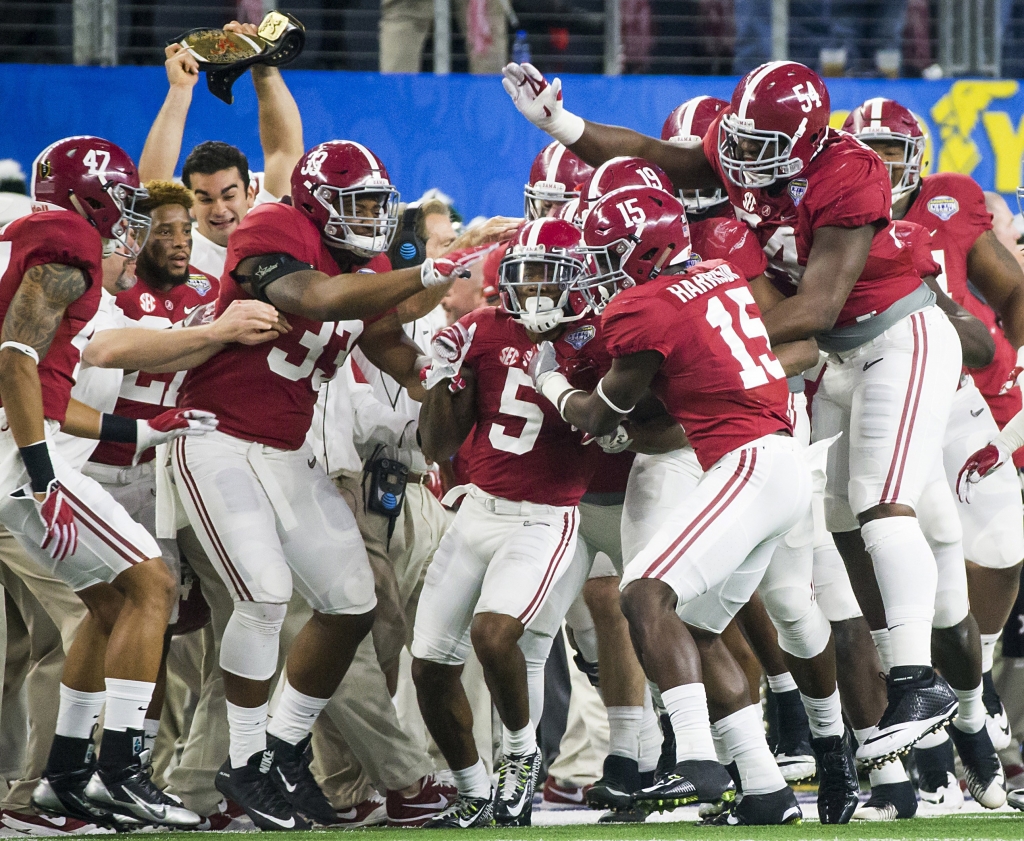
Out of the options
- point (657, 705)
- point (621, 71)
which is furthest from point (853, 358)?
point (621, 71)

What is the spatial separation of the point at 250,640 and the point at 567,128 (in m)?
1.94

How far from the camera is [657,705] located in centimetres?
539

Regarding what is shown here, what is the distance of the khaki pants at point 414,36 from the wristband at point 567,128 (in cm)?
398

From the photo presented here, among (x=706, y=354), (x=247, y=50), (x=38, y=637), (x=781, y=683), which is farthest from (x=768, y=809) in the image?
(x=247, y=50)

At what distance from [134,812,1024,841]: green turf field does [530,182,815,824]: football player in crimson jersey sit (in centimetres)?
13

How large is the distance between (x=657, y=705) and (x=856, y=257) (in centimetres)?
184

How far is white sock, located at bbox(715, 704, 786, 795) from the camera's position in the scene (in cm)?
415

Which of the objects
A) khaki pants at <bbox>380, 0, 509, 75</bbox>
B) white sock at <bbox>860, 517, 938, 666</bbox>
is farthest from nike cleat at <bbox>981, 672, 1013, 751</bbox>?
khaki pants at <bbox>380, 0, 509, 75</bbox>

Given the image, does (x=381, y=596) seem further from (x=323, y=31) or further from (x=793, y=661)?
(x=323, y=31)

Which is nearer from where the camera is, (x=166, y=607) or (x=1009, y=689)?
(x=166, y=607)

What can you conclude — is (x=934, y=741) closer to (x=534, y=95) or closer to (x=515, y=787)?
(x=515, y=787)

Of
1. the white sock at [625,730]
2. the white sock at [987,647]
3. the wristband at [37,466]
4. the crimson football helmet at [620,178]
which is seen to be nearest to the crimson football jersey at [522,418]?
the crimson football helmet at [620,178]

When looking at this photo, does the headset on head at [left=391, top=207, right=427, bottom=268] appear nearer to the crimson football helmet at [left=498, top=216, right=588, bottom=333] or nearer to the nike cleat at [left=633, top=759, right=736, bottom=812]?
the crimson football helmet at [left=498, top=216, right=588, bottom=333]

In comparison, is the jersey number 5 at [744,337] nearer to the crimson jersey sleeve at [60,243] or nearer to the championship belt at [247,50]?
the crimson jersey sleeve at [60,243]
